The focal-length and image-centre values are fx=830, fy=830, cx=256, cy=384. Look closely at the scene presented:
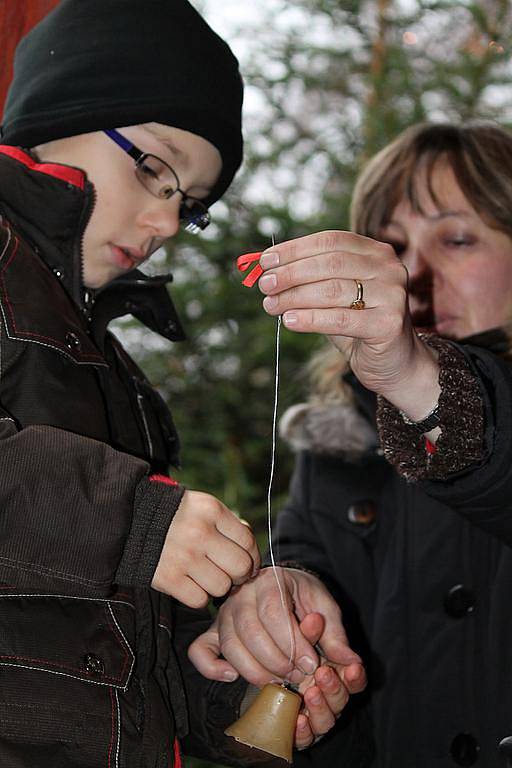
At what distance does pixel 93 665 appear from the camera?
1.02 meters

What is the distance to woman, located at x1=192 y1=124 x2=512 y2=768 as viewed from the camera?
3.44 ft

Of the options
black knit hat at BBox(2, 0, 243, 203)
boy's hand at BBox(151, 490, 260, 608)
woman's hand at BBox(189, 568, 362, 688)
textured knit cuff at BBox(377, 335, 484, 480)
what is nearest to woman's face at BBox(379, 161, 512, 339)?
black knit hat at BBox(2, 0, 243, 203)

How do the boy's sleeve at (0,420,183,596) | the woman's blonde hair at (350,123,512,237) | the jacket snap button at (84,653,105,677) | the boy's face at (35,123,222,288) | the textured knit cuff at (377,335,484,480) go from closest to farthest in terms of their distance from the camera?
the boy's sleeve at (0,420,183,596)
the jacket snap button at (84,653,105,677)
the textured knit cuff at (377,335,484,480)
the boy's face at (35,123,222,288)
the woman's blonde hair at (350,123,512,237)

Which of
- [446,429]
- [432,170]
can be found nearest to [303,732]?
[446,429]

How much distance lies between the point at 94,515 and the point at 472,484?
53 centimetres

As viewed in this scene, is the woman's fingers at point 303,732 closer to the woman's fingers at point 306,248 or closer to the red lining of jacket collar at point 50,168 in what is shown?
the woman's fingers at point 306,248

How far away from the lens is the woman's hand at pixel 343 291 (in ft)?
3.26

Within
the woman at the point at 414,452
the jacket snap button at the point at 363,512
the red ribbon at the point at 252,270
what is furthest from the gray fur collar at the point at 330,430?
the red ribbon at the point at 252,270

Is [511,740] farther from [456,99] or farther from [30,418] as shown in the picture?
[456,99]

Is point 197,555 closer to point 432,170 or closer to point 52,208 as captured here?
point 52,208

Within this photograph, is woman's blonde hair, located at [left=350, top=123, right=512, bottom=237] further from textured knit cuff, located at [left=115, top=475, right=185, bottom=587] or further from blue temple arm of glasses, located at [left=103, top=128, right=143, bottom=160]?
textured knit cuff, located at [left=115, top=475, right=185, bottom=587]

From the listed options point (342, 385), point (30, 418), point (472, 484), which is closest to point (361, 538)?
point (342, 385)

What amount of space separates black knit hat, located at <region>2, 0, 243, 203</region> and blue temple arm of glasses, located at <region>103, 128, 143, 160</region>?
0.5 inches

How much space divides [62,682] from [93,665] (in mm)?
43
